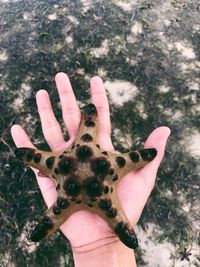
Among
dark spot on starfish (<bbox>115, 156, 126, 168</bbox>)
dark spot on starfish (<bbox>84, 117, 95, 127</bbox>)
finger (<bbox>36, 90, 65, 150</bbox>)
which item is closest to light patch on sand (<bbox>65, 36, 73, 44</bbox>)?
finger (<bbox>36, 90, 65, 150</bbox>)

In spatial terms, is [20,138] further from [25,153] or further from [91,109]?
[91,109]

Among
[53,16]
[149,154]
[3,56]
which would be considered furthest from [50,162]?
[53,16]

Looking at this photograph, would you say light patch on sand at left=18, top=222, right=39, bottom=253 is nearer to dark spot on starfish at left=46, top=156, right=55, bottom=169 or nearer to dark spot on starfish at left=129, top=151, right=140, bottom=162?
dark spot on starfish at left=46, top=156, right=55, bottom=169

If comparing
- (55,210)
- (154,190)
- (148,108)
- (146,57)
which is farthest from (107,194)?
(146,57)

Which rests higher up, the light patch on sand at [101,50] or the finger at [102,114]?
the finger at [102,114]

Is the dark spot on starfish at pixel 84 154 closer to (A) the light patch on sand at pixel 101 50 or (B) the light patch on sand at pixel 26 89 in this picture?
(B) the light patch on sand at pixel 26 89

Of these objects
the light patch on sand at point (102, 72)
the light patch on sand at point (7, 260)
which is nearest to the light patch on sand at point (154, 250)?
the light patch on sand at point (7, 260)

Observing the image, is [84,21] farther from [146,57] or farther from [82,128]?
[82,128]
